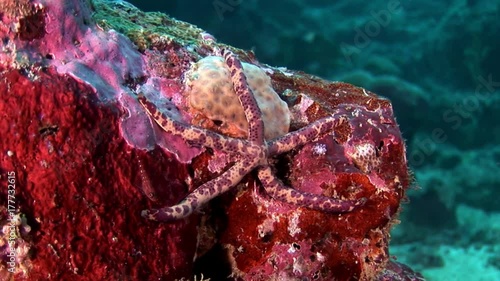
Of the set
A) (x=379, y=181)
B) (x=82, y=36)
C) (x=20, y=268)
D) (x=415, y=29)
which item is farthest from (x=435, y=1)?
(x=20, y=268)

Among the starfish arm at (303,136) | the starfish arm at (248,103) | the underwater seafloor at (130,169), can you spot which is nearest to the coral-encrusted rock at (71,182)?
the underwater seafloor at (130,169)

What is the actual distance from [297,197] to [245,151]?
1.79 ft

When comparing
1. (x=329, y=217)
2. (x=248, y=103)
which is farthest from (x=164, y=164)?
(x=329, y=217)

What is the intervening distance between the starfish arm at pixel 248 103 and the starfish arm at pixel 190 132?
0.13 meters

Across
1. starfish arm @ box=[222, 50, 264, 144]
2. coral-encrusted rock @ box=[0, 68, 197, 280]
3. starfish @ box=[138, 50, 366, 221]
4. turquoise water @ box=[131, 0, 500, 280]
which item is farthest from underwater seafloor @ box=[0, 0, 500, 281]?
turquoise water @ box=[131, 0, 500, 280]

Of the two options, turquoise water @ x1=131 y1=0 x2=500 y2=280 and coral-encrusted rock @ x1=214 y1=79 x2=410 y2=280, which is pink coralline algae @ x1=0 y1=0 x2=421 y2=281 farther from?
turquoise water @ x1=131 y1=0 x2=500 y2=280

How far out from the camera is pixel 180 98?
3.38 metres

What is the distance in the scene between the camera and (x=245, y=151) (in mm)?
3150

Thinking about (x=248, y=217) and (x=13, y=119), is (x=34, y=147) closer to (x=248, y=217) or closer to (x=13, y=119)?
(x=13, y=119)

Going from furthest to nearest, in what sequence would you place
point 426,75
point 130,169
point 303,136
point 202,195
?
point 426,75 < point 303,136 < point 202,195 < point 130,169

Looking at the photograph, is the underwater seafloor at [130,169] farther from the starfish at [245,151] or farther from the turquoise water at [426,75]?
the turquoise water at [426,75]

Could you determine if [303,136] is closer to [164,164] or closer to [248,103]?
[248,103]

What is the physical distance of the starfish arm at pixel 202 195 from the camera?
9.72ft

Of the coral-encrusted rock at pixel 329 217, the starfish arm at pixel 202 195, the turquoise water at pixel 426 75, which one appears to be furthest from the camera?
the turquoise water at pixel 426 75
